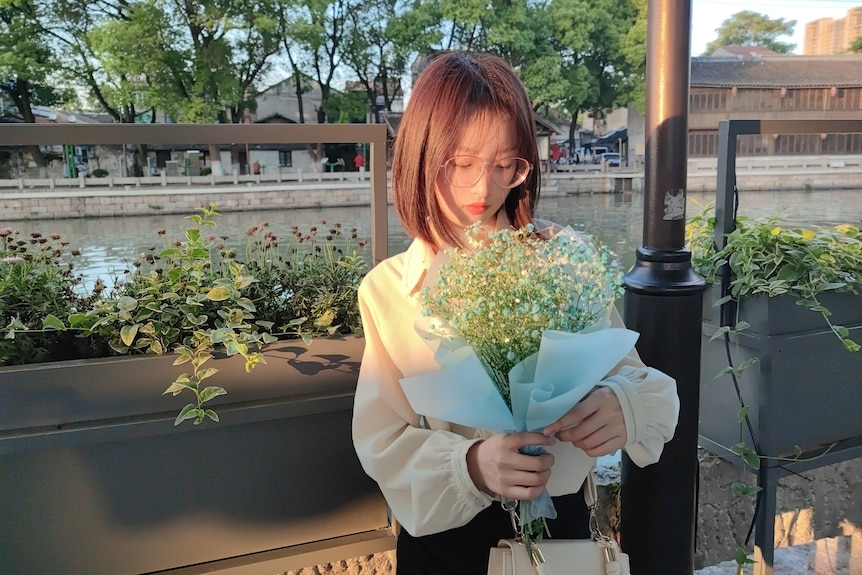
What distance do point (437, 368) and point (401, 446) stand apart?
13 cm

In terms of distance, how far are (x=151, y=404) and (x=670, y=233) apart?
3.81 feet

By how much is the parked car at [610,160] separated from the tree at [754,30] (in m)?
19.7

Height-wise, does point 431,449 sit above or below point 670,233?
below

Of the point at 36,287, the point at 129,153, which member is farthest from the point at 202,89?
the point at 36,287

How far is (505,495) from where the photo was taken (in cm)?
81

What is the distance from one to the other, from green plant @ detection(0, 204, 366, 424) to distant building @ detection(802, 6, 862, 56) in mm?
43565

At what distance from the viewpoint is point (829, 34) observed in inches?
1699

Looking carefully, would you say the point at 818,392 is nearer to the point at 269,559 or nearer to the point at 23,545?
the point at 269,559

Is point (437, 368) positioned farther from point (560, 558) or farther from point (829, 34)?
point (829, 34)

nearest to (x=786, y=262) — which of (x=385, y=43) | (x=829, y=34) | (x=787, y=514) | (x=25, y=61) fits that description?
(x=787, y=514)

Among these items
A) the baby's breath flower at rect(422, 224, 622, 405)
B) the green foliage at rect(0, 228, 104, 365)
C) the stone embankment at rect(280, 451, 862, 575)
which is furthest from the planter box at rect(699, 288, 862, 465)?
the green foliage at rect(0, 228, 104, 365)

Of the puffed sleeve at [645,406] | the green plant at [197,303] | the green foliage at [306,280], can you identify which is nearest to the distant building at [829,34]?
the green foliage at [306,280]

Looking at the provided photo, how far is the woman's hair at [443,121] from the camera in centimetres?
98

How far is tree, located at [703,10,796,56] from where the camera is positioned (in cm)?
4659
